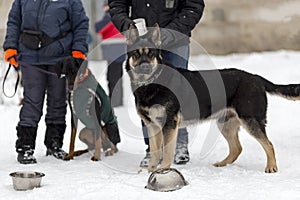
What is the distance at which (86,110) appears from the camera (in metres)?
4.76

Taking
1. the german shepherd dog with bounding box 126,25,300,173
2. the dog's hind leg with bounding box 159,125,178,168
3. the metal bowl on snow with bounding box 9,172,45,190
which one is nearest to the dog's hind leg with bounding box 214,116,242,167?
the german shepherd dog with bounding box 126,25,300,173

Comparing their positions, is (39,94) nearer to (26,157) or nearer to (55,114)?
(55,114)

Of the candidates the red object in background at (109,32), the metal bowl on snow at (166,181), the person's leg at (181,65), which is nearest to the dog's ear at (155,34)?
the person's leg at (181,65)

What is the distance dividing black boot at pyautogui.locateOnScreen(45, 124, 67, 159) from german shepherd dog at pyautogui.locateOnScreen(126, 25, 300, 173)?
3.62 ft

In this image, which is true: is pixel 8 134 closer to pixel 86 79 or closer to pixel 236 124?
pixel 86 79

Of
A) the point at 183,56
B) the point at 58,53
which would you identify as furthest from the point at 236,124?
the point at 58,53

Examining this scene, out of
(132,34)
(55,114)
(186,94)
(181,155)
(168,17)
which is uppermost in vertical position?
(168,17)

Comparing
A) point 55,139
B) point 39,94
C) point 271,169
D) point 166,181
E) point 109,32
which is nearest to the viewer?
point 166,181

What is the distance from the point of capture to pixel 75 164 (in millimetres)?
4574

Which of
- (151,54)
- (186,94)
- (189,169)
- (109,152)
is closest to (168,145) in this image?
(189,169)

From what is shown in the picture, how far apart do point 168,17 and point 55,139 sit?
1695 millimetres

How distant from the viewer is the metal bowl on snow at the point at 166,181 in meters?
3.47

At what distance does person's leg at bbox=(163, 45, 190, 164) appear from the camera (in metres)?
4.39

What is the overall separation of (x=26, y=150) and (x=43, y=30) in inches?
45.3
